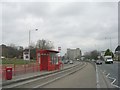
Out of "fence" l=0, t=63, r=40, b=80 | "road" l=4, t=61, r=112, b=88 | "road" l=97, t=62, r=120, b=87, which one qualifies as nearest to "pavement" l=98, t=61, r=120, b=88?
"road" l=97, t=62, r=120, b=87

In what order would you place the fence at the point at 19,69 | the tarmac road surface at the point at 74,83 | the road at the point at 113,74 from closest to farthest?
the tarmac road surface at the point at 74,83 → the road at the point at 113,74 → the fence at the point at 19,69

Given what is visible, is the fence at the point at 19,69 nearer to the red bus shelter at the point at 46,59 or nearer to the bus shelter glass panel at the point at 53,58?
the red bus shelter at the point at 46,59

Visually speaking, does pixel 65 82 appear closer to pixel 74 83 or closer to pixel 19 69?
pixel 74 83

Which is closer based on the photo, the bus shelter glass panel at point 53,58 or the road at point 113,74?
the road at point 113,74

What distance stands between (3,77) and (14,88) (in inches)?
315

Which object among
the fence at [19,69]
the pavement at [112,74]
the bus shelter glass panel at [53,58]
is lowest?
the pavement at [112,74]

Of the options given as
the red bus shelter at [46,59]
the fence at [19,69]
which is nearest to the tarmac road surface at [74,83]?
the fence at [19,69]

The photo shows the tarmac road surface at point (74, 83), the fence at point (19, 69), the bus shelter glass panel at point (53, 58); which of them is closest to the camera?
the tarmac road surface at point (74, 83)

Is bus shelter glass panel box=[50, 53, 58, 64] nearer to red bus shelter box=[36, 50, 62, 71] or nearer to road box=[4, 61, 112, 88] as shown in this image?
red bus shelter box=[36, 50, 62, 71]

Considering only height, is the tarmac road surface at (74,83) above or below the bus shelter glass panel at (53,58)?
below

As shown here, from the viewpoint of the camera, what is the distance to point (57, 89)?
50.3 ft

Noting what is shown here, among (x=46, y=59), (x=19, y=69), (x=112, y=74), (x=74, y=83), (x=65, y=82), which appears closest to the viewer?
(x=74, y=83)

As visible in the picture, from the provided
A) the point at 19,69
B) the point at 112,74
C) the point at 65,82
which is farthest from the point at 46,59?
the point at 65,82

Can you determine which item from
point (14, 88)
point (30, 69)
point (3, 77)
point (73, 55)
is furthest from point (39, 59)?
point (73, 55)
